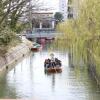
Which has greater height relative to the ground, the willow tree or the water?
the willow tree

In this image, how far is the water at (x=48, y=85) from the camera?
18.6 meters

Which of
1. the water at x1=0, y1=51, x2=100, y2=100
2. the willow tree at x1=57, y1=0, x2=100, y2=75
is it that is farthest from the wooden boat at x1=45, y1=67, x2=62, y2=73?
the willow tree at x1=57, y1=0, x2=100, y2=75

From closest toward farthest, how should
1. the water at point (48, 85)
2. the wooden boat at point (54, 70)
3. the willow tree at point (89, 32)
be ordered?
the willow tree at point (89, 32)
the water at point (48, 85)
the wooden boat at point (54, 70)

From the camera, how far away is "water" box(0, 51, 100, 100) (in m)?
18.6

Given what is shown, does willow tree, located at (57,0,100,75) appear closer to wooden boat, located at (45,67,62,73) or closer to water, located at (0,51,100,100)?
water, located at (0,51,100,100)

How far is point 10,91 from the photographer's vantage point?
19969 mm

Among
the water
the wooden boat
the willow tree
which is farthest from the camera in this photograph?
the wooden boat

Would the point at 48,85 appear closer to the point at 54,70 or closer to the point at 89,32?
the point at 54,70

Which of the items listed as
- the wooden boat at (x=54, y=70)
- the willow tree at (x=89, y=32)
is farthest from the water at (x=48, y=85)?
the willow tree at (x=89, y=32)

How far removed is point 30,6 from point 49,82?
9.22 metres

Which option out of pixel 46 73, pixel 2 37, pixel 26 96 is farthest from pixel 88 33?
pixel 2 37

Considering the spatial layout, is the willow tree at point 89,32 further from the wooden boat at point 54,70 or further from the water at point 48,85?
the wooden boat at point 54,70

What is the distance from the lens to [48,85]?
22141 millimetres

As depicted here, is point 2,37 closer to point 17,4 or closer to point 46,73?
point 17,4
